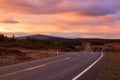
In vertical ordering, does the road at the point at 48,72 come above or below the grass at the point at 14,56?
above

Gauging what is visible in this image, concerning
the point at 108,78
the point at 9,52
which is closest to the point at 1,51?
the point at 9,52

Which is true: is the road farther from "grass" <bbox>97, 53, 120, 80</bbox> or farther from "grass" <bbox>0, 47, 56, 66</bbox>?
"grass" <bbox>0, 47, 56, 66</bbox>

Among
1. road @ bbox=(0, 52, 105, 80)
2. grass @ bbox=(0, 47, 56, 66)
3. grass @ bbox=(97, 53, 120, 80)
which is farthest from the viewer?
grass @ bbox=(0, 47, 56, 66)

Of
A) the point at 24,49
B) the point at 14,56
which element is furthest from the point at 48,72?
the point at 24,49

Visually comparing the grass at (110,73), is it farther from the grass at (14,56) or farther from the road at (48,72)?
the grass at (14,56)

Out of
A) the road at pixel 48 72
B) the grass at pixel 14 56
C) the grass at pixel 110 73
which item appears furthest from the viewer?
the grass at pixel 14 56

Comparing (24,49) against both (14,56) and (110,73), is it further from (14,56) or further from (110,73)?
(110,73)

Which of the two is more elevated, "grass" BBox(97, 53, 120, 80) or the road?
the road

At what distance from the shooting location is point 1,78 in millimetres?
17812

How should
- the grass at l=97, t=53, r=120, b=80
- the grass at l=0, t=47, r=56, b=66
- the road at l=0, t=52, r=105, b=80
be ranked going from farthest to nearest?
the grass at l=0, t=47, r=56, b=66
the grass at l=97, t=53, r=120, b=80
the road at l=0, t=52, r=105, b=80

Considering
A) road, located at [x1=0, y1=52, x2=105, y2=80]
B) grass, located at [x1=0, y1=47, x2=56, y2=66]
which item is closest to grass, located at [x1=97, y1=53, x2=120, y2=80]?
road, located at [x1=0, y1=52, x2=105, y2=80]

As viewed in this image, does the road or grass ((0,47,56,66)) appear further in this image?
grass ((0,47,56,66))

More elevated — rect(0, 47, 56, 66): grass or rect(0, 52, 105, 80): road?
rect(0, 52, 105, 80): road

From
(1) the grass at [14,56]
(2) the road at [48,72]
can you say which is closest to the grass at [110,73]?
(2) the road at [48,72]
